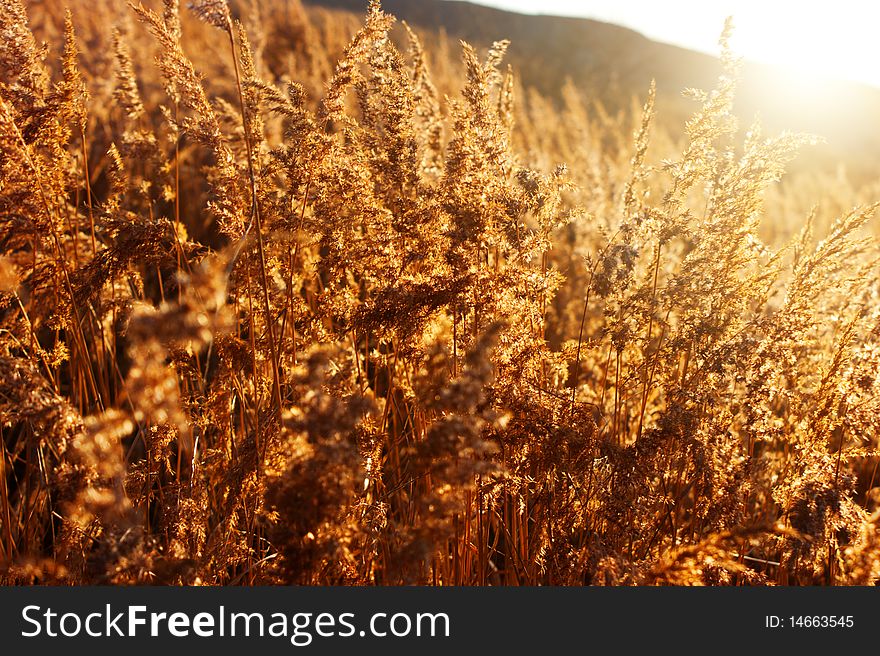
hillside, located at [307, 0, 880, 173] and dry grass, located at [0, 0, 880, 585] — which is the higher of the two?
hillside, located at [307, 0, 880, 173]

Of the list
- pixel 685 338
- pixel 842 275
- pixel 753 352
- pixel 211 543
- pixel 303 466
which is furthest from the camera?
pixel 842 275

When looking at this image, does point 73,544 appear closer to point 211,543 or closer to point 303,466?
point 211,543

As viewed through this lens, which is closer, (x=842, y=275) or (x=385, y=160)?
(x=385, y=160)

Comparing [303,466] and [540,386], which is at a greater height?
[303,466]

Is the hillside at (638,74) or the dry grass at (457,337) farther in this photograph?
the hillside at (638,74)

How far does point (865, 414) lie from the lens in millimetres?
2369

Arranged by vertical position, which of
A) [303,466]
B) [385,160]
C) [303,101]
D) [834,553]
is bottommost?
[834,553]

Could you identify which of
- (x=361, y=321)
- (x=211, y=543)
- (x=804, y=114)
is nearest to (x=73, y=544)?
(x=211, y=543)

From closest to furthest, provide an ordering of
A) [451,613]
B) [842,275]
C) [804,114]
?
[451,613], [842,275], [804,114]

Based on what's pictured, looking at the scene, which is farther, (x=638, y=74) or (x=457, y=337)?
(x=638, y=74)

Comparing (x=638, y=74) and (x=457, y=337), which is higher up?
(x=638, y=74)

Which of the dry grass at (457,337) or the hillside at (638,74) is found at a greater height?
the hillside at (638,74)

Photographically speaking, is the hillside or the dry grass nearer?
the dry grass

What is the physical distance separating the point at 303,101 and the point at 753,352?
1.89 m
